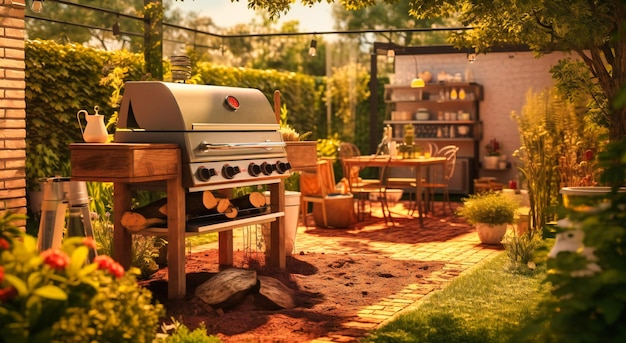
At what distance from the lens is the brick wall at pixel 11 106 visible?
235 inches

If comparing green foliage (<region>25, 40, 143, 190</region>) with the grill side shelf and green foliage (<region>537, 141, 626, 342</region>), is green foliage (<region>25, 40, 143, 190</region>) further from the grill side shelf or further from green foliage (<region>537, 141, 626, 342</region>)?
green foliage (<region>537, 141, 626, 342</region>)

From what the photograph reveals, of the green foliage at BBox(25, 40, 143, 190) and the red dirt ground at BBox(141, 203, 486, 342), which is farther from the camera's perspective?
the green foliage at BBox(25, 40, 143, 190)

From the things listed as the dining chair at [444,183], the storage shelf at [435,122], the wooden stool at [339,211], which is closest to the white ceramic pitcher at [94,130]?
the wooden stool at [339,211]

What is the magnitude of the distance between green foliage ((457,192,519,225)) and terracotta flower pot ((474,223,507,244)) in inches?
2.1

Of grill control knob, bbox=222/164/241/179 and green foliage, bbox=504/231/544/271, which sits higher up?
grill control knob, bbox=222/164/241/179

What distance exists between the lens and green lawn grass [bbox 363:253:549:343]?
486cm

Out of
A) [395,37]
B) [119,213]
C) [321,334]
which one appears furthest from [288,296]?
[395,37]

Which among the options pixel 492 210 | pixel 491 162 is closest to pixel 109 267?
pixel 492 210

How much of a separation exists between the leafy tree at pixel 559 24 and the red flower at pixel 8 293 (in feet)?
12.7

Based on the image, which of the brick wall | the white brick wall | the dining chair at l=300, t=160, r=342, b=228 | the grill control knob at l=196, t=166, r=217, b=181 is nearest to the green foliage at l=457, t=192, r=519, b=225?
the dining chair at l=300, t=160, r=342, b=228

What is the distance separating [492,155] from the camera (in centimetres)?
1466

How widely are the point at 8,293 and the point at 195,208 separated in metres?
3.37

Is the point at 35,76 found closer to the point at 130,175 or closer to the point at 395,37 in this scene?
the point at 130,175

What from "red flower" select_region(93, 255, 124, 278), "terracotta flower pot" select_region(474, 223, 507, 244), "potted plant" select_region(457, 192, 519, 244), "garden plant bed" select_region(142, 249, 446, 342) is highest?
"red flower" select_region(93, 255, 124, 278)
